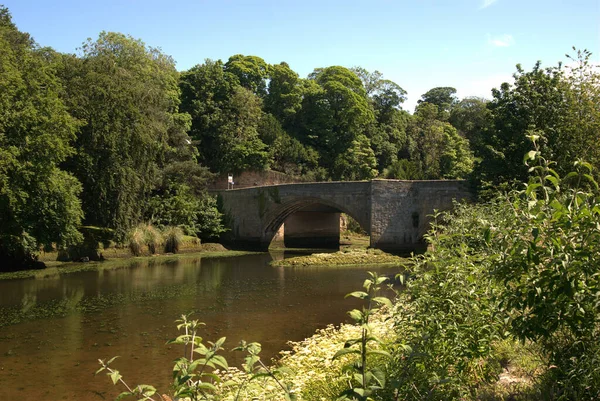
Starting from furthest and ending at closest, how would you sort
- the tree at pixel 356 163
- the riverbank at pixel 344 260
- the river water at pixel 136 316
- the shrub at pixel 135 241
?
the tree at pixel 356 163 → the shrub at pixel 135 241 → the riverbank at pixel 344 260 → the river water at pixel 136 316

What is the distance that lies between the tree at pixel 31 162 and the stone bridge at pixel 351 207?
40.7ft

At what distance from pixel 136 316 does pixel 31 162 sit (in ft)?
31.1

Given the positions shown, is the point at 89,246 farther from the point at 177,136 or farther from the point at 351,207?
the point at 351,207

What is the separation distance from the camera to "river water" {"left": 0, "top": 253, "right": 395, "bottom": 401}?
8945 millimetres

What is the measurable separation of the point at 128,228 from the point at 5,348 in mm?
15482

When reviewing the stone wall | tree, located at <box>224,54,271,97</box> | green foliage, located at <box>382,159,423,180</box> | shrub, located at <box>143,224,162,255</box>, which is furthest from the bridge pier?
tree, located at <box>224,54,271,97</box>

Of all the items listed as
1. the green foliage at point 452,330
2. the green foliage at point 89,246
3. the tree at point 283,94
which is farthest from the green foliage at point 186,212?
the green foliage at point 452,330

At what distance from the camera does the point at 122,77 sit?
25.3 meters

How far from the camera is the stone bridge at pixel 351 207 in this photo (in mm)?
26438

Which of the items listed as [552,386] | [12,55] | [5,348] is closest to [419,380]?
[552,386]

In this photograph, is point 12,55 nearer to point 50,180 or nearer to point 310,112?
point 50,180

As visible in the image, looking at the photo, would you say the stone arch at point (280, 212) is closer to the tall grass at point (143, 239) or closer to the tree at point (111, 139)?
the tall grass at point (143, 239)

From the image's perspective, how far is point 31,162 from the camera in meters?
19.6

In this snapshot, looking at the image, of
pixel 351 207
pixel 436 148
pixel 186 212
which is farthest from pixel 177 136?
pixel 436 148
